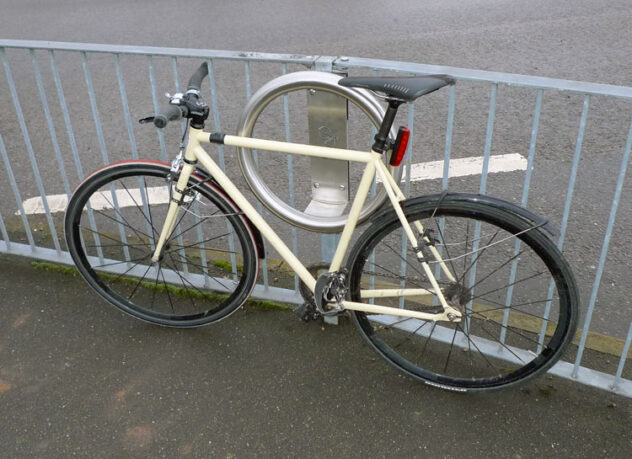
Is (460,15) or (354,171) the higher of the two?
(460,15)

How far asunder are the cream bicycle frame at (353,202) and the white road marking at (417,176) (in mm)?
1863

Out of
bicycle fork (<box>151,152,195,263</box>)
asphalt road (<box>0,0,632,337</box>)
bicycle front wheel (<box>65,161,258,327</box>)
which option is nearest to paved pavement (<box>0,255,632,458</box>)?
bicycle front wheel (<box>65,161,258,327</box>)

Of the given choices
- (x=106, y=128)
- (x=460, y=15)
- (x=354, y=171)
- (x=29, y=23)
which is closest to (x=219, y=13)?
(x=29, y=23)

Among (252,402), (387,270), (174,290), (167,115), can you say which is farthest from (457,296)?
(174,290)

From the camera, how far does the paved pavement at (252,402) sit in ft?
9.46

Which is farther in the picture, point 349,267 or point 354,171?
point 354,171

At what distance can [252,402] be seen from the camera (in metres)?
3.12

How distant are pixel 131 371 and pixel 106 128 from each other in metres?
3.65

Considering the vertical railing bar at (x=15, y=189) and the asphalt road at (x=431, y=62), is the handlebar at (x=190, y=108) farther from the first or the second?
the asphalt road at (x=431, y=62)

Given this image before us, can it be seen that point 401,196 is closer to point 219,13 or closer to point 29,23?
point 219,13

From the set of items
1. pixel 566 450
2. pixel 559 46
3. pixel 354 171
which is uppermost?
pixel 559 46

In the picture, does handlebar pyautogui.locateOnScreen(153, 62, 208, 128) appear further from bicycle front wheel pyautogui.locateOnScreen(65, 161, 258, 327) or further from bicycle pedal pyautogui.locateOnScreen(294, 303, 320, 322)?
bicycle pedal pyautogui.locateOnScreen(294, 303, 320, 322)

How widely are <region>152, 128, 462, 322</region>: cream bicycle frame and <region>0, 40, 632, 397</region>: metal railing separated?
331mm

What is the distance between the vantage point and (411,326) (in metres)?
3.49
